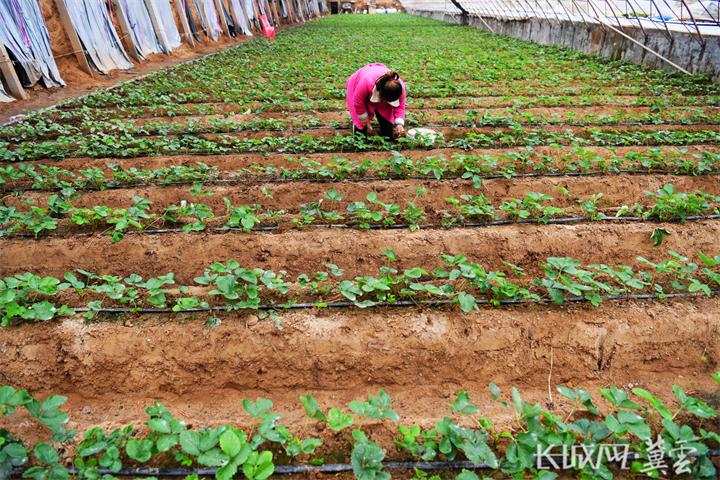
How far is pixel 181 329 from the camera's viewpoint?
270 centimetres

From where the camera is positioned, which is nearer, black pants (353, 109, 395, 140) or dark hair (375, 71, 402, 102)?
dark hair (375, 71, 402, 102)

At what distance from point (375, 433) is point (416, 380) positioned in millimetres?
554

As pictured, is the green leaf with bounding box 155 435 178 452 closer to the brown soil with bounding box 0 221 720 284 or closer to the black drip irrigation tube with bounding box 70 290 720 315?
the black drip irrigation tube with bounding box 70 290 720 315

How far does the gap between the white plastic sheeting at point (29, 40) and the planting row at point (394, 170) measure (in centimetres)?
515

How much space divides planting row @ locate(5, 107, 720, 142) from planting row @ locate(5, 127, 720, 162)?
376mm

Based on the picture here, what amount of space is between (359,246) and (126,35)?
482 inches

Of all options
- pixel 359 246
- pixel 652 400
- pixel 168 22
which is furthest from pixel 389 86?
pixel 168 22

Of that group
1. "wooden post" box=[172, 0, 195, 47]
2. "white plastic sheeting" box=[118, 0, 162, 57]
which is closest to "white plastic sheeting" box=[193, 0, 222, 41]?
"wooden post" box=[172, 0, 195, 47]

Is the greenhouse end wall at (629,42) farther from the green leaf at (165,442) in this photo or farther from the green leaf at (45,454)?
the green leaf at (45,454)

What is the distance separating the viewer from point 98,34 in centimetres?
1097

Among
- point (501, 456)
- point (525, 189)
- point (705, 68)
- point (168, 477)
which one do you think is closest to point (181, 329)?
point (168, 477)

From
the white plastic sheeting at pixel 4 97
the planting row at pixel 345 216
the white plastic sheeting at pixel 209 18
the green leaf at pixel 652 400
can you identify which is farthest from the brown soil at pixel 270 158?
the white plastic sheeting at pixel 209 18

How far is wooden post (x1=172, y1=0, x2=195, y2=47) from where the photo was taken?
15.7 metres

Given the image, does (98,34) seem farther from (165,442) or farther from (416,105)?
(165,442)
